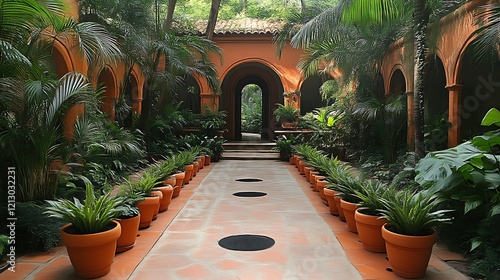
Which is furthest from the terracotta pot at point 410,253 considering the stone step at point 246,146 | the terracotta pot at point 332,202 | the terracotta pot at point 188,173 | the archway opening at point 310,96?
the archway opening at point 310,96

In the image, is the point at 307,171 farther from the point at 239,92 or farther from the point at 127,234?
the point at 239,92

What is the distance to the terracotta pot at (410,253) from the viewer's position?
139 inches

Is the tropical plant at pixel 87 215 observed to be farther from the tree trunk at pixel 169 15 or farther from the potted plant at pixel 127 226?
the tree trunk at pixel 169 15

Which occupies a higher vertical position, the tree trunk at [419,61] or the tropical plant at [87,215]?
the tree trunk at [419,61]

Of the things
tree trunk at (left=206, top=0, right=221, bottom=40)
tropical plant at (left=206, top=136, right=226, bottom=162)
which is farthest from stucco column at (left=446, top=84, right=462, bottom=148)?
tree trunk at (left=206, top=0, right=221, bottom=40)

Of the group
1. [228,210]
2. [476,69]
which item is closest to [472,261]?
Answer: [228,210]

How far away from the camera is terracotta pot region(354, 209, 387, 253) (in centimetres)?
423

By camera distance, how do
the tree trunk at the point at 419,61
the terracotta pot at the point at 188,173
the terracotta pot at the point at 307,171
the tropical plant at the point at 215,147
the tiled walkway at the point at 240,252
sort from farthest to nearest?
the tropical plant at the point at 215,147, the terracotta pot at the point at 307,171, the terracotta pot at the point at 188,173, the tree trunk at the point at 419,61, the tiled walkway at the point at 240,252

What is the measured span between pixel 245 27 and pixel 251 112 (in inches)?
451

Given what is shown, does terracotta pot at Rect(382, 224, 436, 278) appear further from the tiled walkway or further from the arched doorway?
the arched doorway

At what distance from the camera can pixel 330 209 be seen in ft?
20.0

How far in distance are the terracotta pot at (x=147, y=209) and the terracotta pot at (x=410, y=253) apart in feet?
10.2

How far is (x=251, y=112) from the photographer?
90.0 feet

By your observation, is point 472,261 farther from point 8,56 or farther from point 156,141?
point 156,141
